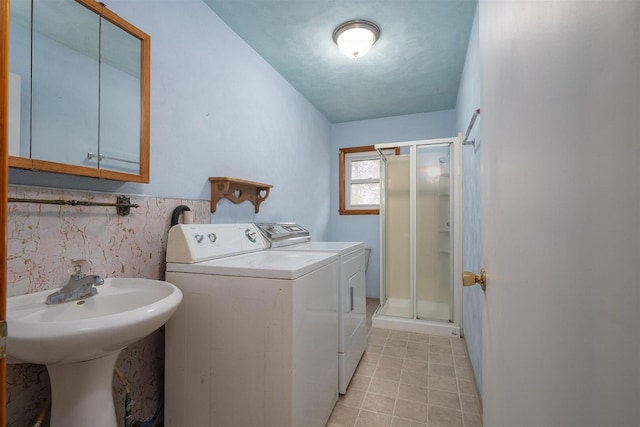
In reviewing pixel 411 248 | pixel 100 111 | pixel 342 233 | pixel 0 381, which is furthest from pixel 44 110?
pixel 342 233

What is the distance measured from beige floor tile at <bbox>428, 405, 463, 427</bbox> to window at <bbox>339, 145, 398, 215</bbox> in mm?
2539

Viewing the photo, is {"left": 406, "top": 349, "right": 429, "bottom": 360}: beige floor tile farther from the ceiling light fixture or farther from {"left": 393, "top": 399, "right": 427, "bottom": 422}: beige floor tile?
the ceiling light fixture

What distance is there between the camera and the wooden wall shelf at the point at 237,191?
→ 1.84m

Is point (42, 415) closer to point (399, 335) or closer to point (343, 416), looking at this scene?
point (343, 416)

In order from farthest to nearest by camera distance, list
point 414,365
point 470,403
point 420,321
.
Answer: point 420,321 < point 414,365 < point 470,403

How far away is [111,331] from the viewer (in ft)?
2.63

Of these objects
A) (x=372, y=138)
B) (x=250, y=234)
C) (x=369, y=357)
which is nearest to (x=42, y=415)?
(x=250, y=234)

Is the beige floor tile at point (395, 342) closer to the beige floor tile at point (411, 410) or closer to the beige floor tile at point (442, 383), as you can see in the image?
the beige floor tile at point (442, 383)

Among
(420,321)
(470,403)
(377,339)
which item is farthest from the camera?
(420,321)

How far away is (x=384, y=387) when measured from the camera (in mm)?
1876

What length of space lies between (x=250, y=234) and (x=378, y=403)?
51.6 inches

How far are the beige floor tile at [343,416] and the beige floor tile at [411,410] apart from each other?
239mm

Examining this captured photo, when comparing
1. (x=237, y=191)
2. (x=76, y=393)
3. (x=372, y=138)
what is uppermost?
(x=372, y=138)

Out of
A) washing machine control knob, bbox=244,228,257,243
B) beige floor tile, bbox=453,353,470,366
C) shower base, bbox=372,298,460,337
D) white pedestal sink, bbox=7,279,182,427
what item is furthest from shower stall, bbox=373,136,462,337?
white pedestal sink, bbox=7,279,182,427
